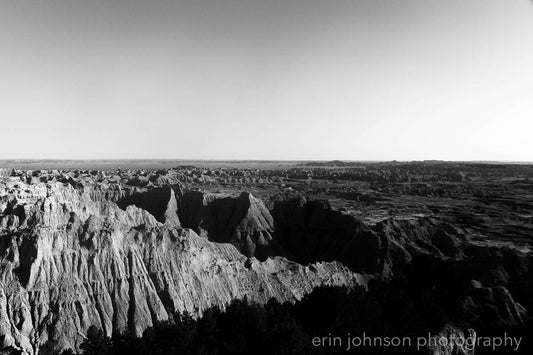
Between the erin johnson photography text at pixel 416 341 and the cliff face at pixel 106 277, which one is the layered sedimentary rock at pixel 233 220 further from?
the erin johnson photography text at pixel 416 341

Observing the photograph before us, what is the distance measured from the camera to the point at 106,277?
24.1m

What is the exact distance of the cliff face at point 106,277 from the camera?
20.9 meters

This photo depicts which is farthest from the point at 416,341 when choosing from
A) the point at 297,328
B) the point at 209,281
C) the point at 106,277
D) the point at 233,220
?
the point at 233,220

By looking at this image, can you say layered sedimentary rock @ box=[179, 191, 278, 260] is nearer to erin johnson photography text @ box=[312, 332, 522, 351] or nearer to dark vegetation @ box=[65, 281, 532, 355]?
dark vegetation @ box=[65, 281, 532, 355]

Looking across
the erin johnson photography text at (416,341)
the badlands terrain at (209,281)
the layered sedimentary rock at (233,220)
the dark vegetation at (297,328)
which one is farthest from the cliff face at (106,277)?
the layered sedimentary rock at (233,220)

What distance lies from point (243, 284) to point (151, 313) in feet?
21.2

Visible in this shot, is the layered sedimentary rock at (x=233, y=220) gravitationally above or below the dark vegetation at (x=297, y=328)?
below

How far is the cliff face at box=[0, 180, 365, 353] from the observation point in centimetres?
2094

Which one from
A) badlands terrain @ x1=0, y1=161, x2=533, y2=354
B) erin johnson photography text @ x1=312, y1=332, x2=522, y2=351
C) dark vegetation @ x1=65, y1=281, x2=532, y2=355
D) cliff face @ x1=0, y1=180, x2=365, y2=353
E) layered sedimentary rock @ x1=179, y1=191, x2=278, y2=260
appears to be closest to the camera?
erin johnson photography text @ x1=312, y1=332, x2=522, y2=351

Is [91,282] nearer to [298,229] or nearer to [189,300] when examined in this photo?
[189,300]

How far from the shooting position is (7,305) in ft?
67.2

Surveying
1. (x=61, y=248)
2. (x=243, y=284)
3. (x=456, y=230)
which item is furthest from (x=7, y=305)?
(x=456, y=230)

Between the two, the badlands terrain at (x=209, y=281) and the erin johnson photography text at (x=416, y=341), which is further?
the badlands terrain at (x=209, y=281)

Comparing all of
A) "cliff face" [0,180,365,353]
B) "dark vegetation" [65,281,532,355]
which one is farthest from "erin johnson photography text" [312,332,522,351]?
"cliff face" [0,180,365,353]
